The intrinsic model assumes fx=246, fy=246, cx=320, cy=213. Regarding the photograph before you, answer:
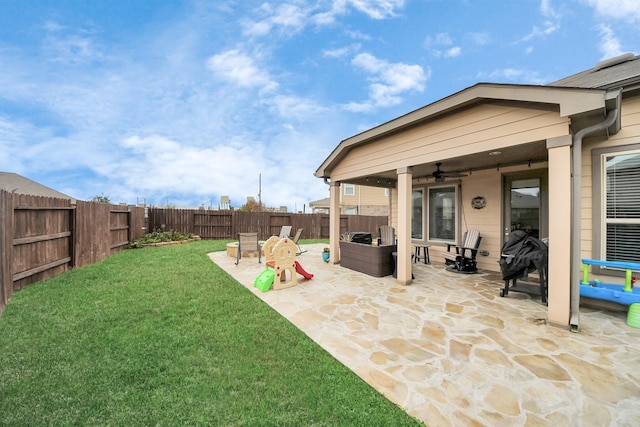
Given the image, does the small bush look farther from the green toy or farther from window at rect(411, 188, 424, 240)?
window at rect(411, 188, 424, 240)

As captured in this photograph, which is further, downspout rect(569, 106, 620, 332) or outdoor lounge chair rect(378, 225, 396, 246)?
outdoor lounge chair rect(378, 225, 396, 246)

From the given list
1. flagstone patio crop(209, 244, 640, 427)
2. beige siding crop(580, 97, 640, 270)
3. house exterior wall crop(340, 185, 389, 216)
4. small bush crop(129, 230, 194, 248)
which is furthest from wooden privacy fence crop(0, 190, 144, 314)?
house exterior wall crop(340, 185, 389, 216)

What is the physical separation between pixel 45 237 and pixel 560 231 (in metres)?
9.13

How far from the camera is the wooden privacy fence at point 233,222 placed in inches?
495

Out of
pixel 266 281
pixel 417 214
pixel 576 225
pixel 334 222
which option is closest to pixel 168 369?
pixel 266 281

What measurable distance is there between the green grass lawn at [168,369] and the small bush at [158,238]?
6.47 m

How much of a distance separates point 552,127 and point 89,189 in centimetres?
2662

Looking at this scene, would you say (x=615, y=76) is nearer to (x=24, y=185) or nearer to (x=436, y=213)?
(x=436, y=213)

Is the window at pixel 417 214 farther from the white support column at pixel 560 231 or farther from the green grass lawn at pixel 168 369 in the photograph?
the green grass lawn at pixel 168 369

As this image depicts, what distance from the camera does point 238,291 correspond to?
4578 millimetres

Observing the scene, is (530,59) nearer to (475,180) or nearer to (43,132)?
(475,180)

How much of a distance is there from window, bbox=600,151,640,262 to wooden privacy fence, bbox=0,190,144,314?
8.96m

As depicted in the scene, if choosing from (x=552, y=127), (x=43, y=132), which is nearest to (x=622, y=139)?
(x=552, y=127)

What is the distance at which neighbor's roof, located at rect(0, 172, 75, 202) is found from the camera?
53.3ft
